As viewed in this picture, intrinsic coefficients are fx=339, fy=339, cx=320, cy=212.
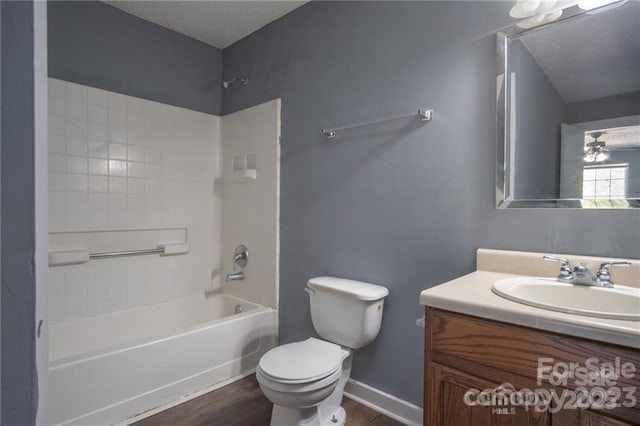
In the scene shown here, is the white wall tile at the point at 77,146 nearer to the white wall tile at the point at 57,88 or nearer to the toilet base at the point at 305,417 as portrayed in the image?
the white wall tile at the point at 57,88

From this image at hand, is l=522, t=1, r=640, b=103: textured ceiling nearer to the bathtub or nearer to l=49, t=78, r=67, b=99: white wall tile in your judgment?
the bathtub

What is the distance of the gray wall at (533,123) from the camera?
4.47ft

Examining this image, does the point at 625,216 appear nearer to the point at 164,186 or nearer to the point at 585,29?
the point at 585,29

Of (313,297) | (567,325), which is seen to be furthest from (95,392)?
(567,325)

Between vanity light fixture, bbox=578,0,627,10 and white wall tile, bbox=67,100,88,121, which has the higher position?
vanity light fixture, bbox=578,0,627,10

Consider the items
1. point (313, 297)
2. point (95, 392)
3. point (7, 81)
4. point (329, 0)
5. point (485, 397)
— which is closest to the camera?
point (7, 81)

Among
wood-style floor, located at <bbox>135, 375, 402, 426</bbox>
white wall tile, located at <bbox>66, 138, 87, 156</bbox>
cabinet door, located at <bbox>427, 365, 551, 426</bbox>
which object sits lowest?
wood-style floor, located at <bbox>135, 375, 402, 426</bbox>

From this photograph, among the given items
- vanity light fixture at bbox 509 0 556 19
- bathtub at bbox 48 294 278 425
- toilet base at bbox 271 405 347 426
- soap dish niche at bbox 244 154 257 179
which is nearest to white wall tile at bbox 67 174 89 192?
bathtub at bbox 48 294 278 425

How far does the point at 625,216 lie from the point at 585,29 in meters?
0.71

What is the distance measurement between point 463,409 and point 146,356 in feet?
5.27

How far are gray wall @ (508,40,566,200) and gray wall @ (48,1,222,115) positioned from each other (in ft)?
7.39

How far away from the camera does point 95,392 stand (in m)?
1.67

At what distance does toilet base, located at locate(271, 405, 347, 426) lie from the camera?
5.04 ft

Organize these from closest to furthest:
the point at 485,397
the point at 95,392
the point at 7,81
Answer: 1. the point at 7,81
2. the point at 485,397
3. the point at 95,392
